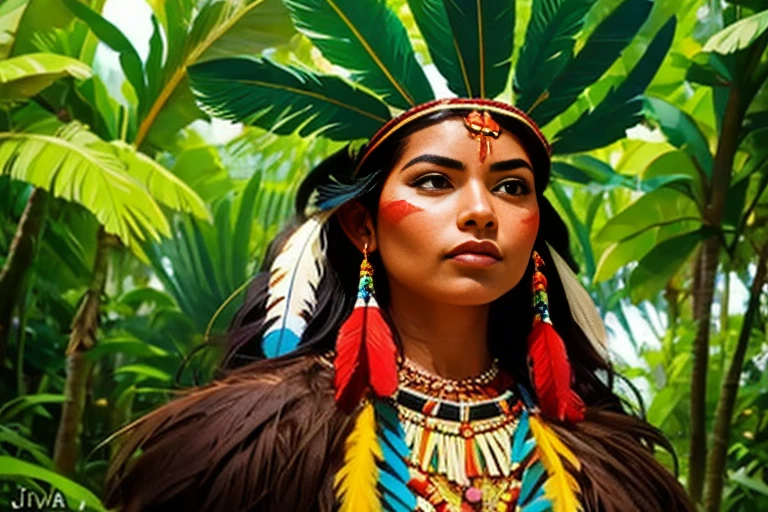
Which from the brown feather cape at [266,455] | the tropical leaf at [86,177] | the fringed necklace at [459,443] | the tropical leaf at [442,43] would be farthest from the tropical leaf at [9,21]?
the fringed necklace at [459,443]

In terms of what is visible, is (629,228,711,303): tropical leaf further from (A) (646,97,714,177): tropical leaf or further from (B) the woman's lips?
(B) the woman's lips

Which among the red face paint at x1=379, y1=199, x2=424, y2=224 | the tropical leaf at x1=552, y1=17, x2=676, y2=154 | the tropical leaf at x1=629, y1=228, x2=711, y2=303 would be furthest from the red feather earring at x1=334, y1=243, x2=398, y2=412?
the tropical leaf at x1=629, y1=228, x2=711, y2=303

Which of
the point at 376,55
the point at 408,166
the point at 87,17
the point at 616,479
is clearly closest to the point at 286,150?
the point at 87,17

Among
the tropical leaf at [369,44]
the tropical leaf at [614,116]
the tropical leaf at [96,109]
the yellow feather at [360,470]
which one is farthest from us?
the tropical leaf at [96,109]

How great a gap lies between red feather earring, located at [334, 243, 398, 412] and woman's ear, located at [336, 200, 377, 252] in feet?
0.37

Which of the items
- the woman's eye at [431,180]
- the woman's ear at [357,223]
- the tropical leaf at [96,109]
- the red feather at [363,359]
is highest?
the tropical leaf at [96,109]

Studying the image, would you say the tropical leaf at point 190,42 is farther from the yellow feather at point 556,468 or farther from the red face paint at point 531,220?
the yellow feather at point 556,468

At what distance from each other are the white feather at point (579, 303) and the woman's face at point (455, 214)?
13 cm

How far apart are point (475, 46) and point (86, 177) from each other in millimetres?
747

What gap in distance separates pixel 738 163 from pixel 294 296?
1.13 meters

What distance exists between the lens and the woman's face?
0.99m

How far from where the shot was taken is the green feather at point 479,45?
111cm

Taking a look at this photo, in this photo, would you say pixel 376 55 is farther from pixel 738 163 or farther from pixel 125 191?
pixel 738 163

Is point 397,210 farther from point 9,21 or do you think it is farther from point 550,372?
point 9,21
